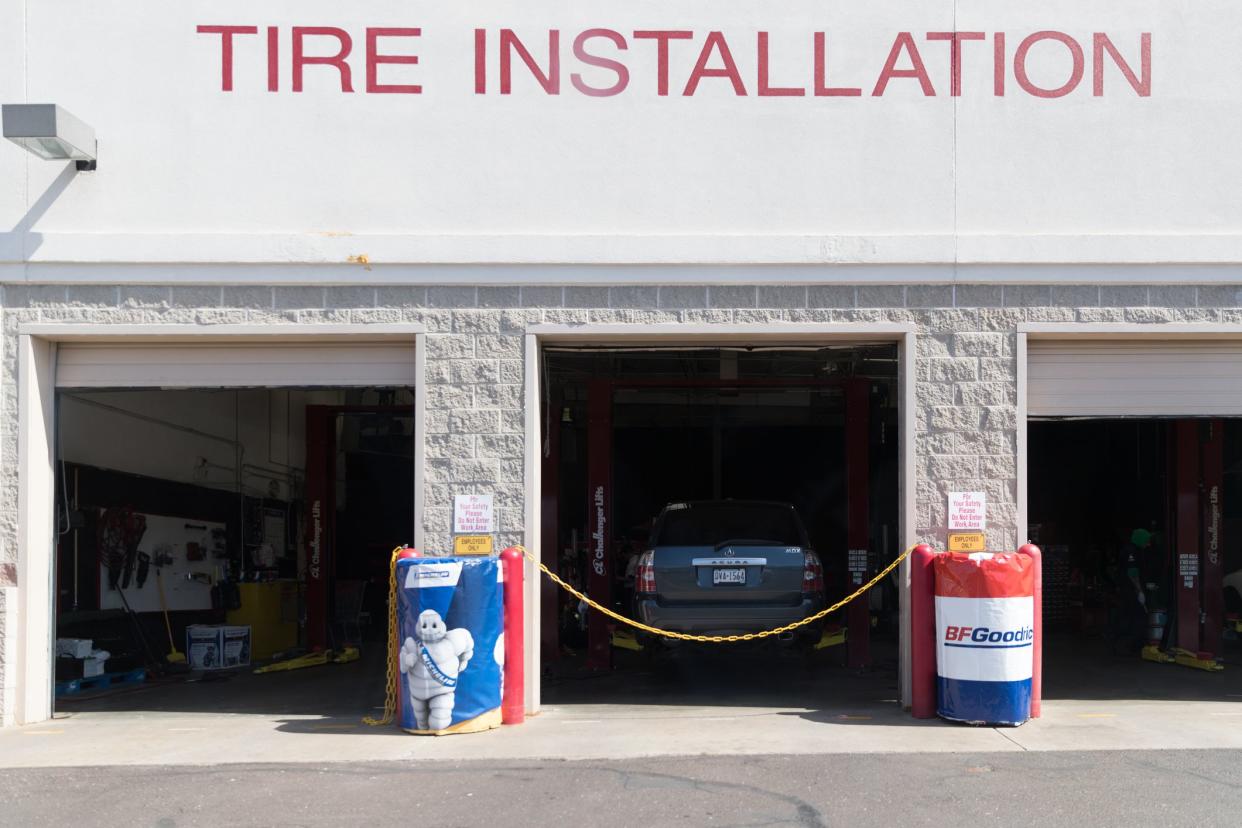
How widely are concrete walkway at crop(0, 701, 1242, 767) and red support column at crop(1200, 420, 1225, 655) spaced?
160 inches

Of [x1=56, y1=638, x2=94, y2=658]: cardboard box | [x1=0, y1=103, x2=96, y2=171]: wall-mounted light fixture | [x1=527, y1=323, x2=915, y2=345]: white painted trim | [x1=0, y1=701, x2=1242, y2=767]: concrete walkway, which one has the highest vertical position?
[x1=0, y1=103, x2=96, y2=171]: wall-mounted light fixture

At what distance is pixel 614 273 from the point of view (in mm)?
10562

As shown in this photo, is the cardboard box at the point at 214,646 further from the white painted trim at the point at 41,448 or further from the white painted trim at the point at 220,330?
the white painted trim at the point at 220,330

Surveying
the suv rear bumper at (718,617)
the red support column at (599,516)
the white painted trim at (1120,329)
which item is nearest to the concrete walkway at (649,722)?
the red support column at (599,516)

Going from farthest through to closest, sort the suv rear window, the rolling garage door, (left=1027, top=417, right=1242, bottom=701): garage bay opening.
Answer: (left=1027, top=417, right=1242, bottom=701): garage bay opening
the suv rear window
the rolling garage door

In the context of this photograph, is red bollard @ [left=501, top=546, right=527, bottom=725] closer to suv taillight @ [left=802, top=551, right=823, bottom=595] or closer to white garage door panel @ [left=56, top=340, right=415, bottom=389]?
white garage door panel @ [left=56, top=340, right=415, bottom=389]

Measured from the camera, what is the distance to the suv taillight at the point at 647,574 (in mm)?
12445

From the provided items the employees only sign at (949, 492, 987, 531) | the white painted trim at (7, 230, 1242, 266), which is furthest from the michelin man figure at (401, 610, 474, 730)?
the employees only sign at (949, 492, 987, 531)

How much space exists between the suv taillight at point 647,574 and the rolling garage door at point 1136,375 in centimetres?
379

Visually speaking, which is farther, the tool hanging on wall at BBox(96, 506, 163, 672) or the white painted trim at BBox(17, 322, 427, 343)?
the tool hanging on wall at BBox(96, 506, 163, 672)

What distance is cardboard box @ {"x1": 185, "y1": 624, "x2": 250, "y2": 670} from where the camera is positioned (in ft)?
49.5

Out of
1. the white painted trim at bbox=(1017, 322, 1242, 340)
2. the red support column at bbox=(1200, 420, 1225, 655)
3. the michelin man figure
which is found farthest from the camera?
the red support column at bbox=(1200, 420, 1225, 655)

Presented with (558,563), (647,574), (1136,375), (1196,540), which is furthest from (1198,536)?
(558,563)

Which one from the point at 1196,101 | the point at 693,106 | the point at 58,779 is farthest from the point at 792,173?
the point at 58,779
